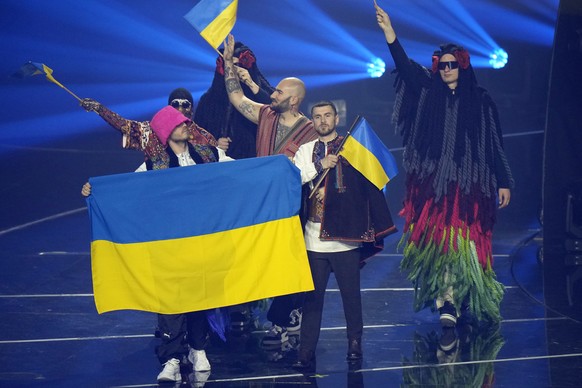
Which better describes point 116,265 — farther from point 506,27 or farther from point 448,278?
point 506,27

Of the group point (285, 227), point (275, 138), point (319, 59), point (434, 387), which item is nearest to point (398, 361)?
point (434, 387)

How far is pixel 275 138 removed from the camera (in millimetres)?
7969

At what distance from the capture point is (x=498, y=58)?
Result: 15.6 metres

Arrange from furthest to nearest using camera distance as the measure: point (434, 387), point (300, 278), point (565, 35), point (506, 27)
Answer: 1. point (506, 27)
2. point (565, 35)
3. point (300, 278)
4. point (434, 387)

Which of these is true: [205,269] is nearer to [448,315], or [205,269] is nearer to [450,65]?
[448,315]

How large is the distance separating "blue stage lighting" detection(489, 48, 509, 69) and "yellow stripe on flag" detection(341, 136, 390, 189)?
328 inches

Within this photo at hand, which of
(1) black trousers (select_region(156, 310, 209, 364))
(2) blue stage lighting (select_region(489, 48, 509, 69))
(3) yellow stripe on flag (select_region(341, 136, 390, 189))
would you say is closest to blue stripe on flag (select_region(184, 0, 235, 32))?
(3) yellow stripe on flag (select_region(341, 136, 390, 189))

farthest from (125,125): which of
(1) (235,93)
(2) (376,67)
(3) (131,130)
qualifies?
(2) (376,67)

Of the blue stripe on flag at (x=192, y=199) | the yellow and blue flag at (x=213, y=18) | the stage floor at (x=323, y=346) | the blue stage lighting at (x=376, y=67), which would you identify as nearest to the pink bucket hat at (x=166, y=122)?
the blue stripe on flag at (x=192, y=199)

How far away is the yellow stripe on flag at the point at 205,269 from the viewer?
718cm

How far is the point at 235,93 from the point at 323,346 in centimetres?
192

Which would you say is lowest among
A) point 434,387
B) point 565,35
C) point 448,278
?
point 434,387

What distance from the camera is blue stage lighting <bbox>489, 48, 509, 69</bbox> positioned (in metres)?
15.4

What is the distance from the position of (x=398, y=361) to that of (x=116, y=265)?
1825 mm
